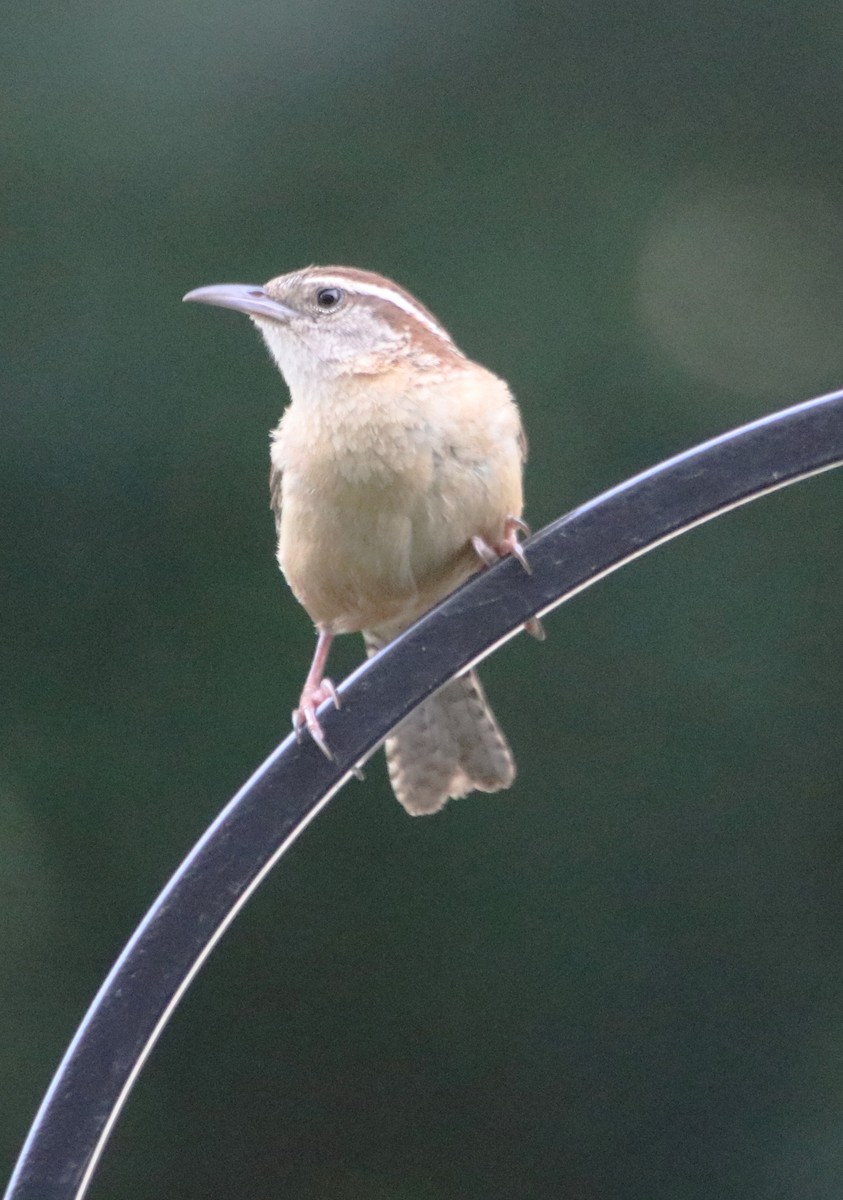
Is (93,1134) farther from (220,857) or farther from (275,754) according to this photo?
(275,754)

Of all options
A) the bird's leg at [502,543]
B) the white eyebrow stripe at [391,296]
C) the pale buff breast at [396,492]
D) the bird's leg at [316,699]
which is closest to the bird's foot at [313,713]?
the bird's leg at [316,699]

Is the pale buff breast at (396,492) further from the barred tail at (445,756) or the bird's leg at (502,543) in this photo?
the barred tail at (445,756)

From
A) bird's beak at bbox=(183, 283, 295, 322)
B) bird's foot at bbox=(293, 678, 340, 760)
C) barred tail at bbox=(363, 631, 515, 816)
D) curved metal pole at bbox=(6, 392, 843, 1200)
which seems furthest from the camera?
bird's beak at bbox=(183, 283, 295, 322)

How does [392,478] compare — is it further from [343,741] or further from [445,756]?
[343,741]

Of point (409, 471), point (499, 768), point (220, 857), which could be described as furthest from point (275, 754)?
point (499, 768)

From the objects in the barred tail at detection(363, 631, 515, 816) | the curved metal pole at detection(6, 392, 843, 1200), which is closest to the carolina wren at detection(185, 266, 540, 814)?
the barred tail at detection(363, 631, 515, 816)

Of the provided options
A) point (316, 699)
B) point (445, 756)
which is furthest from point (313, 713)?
point (445, 756)

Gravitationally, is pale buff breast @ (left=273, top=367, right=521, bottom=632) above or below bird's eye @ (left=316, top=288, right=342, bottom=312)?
below

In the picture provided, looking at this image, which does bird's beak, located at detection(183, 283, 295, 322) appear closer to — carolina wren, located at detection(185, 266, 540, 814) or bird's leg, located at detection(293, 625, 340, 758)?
carolina wren, located at detection(185, 266, 540, 814)
